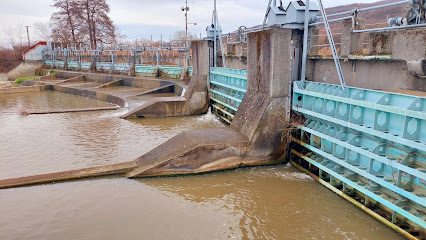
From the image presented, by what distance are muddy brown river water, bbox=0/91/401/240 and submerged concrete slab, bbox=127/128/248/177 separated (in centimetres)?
21

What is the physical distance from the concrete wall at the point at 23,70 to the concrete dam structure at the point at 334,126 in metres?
34.2

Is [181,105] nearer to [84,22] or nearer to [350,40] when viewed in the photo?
[350,40]

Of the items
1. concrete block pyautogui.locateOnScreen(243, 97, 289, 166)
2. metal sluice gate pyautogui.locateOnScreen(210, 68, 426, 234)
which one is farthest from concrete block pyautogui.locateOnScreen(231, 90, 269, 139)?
metal sluice gate pyautogui.locateOnScreen(210, 68, 426, 234)

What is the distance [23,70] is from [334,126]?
38403 mm

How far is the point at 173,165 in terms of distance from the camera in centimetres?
647

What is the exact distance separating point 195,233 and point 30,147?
6.36 m

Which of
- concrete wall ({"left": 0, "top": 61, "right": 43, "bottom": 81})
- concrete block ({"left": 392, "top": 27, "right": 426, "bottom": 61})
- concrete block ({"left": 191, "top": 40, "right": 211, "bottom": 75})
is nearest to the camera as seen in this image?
concrete block ({"left": 392, "top": 27, "right": 426, "bottom": 61})

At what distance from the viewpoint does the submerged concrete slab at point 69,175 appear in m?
6.01

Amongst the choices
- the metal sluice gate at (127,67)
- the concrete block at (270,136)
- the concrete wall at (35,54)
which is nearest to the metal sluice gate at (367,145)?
the concrete block at (270,136)

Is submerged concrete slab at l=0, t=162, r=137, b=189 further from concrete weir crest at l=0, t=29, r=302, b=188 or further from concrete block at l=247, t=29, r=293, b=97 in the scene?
concrete block at l=247, t=29, r=293, b=97

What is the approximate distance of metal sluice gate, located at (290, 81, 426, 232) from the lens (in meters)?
4.08

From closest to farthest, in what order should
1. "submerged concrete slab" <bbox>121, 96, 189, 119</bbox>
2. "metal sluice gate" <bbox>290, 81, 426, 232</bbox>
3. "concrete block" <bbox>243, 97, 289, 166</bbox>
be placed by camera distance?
"metal sluice gate" <bbox>290, 81, 426, 232</bbox> → "concrete block" <bbox>243, 97, 289, 166</bbox> → "submerged concrete slab" <bbox>121, 96, 189, 119</bbox>

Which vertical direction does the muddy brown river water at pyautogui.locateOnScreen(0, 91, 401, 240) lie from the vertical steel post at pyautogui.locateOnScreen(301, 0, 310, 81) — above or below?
below

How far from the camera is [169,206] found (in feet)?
17.5
